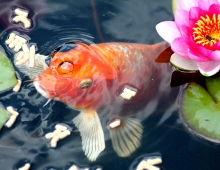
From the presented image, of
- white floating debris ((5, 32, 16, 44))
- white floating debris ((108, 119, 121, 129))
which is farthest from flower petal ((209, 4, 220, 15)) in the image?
white floating debris ((5, 32, 16, 44))

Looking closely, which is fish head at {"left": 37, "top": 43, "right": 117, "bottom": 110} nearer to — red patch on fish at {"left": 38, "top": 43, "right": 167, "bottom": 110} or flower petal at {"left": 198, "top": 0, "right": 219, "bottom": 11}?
red patch on fish at {"left": 38, "top": 43, "right": 167, "bottom": 110}

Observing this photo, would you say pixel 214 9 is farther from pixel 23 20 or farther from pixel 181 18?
pixel 23 20

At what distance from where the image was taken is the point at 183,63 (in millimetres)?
1285

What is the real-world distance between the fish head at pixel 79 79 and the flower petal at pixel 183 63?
214 millimetres

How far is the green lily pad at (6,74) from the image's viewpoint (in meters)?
1.32

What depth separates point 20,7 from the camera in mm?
1547

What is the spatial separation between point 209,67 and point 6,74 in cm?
68

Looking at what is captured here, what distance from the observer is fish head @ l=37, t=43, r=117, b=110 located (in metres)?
1.31

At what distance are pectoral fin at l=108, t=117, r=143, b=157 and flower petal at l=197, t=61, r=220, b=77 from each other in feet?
0.93

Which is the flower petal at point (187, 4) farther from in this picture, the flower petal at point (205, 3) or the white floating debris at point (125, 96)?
the white floating debris at point (125, 96)

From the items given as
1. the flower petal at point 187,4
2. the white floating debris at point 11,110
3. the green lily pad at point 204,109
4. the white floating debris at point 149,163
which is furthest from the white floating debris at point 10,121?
the flower petal at point 187,4

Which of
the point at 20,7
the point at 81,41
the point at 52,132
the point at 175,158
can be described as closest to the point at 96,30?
the point at 81,41

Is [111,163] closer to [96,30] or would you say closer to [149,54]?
[149,54]

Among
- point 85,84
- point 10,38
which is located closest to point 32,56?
point 10,38
